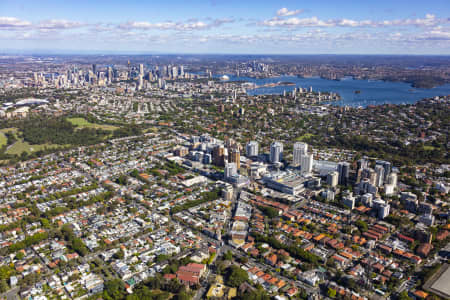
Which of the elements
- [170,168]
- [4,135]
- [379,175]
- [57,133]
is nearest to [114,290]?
[170,168]

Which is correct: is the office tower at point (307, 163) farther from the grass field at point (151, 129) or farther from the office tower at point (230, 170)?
the grass field at point (151, 129)

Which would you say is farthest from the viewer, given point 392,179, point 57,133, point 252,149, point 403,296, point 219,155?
point 57,133

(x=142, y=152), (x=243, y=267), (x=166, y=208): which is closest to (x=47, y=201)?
(x=166, y=208)

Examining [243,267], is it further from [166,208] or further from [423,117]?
[423,117]

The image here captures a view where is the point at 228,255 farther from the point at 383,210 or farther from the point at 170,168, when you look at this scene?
the point at 170,168

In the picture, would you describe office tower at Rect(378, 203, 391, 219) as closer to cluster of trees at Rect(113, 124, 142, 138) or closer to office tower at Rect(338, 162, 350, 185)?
office tower at Rect(338, 162, 350, 185)
